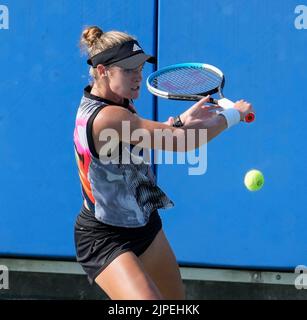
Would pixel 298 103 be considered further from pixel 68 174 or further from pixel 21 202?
pixel 21 202

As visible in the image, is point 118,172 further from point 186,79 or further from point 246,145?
point 246,145

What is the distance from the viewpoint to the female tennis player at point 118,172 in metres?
2.55

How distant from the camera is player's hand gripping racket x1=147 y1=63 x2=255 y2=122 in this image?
2.96 meters

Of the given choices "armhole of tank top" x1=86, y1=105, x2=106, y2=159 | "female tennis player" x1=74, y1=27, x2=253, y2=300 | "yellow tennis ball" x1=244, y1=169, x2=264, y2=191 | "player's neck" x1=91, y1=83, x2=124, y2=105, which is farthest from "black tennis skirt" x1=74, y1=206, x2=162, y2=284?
"yellow tennis ball" x1=244, y1=169, x2=264, y2=191

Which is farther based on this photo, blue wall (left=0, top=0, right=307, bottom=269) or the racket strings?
blue wall (left=0, top=0, right=307, bottom=269)

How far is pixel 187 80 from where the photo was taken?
10.1 feet

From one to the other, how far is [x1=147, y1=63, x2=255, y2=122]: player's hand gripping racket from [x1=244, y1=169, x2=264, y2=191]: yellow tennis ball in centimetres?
63

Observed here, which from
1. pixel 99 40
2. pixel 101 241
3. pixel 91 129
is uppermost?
pixel 99 40

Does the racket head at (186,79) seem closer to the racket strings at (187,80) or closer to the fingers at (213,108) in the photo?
the racket strings at (187,80)

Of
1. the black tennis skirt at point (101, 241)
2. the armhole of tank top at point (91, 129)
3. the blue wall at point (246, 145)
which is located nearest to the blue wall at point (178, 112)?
the blue wall at point (246, 145)

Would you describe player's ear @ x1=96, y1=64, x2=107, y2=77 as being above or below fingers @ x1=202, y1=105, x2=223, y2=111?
above

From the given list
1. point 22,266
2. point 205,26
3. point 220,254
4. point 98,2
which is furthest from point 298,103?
point 22,266

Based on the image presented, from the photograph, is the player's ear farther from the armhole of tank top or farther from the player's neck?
the armhole of tank top

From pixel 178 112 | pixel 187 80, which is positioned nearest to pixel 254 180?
pixel 178 112
